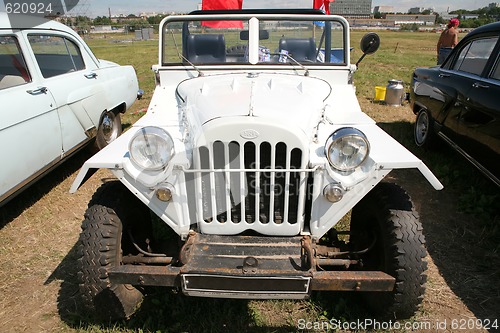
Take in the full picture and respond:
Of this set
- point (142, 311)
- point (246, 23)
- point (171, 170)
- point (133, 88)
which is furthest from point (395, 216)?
point (133, 88)

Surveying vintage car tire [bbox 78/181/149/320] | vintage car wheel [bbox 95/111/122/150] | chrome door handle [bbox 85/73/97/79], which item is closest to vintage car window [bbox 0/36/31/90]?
chrome door handle [bbox 85/73/97/79]

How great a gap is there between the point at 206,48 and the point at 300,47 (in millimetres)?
902

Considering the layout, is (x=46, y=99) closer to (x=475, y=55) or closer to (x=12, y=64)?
(x=12, y=64)

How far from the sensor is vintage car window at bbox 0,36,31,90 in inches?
145

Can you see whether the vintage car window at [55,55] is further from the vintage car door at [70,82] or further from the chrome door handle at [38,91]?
the chrome door handle at [38,91]

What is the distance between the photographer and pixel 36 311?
2643mm

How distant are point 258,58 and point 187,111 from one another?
42.6 inches

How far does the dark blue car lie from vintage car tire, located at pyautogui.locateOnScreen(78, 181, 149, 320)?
122 inches

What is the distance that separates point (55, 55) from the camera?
15.1 ft

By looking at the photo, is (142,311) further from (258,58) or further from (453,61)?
(453,61)

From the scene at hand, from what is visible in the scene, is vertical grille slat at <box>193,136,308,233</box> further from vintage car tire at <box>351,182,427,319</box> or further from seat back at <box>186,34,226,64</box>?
seat back at <box>186,34,226,64</box>

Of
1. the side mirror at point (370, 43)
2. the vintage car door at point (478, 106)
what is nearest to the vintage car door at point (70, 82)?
the side mirror at point (370, 43)

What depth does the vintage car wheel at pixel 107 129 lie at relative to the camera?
5.06m

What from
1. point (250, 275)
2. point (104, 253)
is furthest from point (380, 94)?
point (104, 253)
